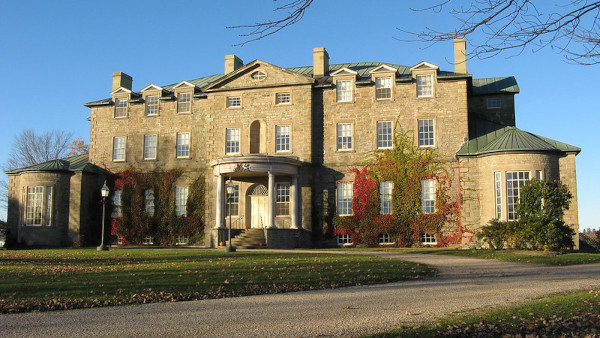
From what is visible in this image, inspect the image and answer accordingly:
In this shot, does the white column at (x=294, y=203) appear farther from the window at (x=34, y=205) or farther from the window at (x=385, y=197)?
the window at (x=34, y=205)

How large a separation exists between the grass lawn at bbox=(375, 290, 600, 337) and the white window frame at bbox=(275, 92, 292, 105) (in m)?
25.3

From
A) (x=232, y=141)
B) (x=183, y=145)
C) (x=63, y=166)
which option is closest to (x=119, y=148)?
(x=63, y=166)

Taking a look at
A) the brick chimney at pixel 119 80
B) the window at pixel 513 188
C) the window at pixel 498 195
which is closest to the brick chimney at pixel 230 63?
the brick chimney at pixel 119 80

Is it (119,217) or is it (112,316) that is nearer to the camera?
(112,316)

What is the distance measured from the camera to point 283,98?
3372 cm

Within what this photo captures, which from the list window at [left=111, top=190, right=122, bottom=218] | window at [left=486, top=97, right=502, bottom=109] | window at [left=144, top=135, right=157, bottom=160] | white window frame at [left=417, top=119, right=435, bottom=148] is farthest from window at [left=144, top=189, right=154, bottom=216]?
window at [left=486, top=97, right=502, bottom=109]

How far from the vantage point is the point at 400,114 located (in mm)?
32312

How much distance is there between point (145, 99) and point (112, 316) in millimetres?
30052

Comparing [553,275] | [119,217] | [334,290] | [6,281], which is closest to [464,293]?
[334,290]

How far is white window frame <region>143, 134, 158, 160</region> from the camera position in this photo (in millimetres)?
36594

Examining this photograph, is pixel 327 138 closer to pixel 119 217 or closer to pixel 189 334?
pixel 119 217

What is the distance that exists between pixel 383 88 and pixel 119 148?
1763 cm

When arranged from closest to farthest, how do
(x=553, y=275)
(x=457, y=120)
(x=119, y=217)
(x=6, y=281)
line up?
(x=6, y=281)
(x=553, y=275)
(x=457, y=120)
(x=119, y=217)

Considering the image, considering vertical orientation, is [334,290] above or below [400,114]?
below
